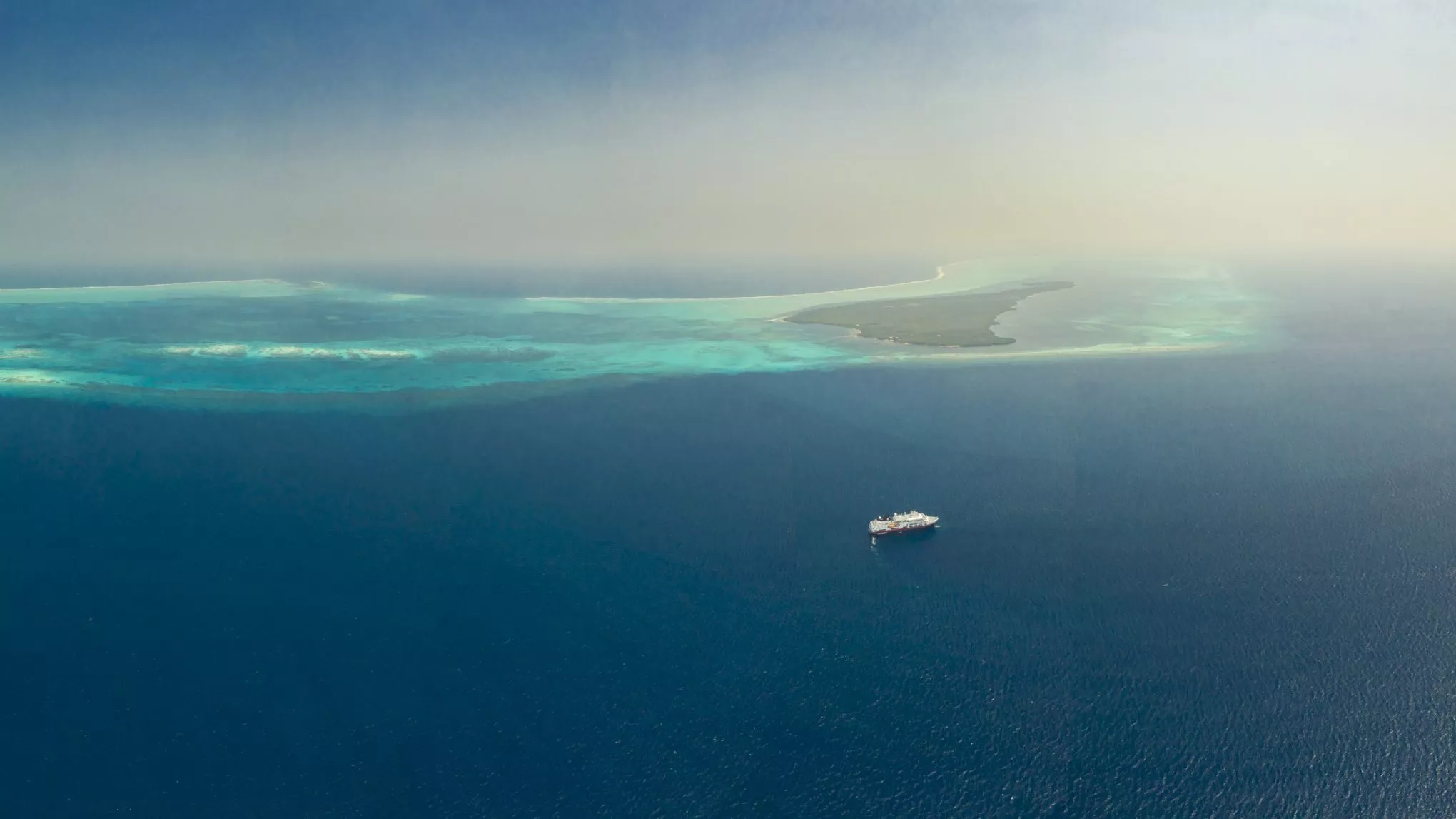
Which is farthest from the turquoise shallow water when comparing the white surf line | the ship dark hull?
the ship dark hull

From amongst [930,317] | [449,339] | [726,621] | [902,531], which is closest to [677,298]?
[930,317]

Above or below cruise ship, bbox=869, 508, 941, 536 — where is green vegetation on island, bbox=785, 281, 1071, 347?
above

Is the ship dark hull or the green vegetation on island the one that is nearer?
the ship dark hull

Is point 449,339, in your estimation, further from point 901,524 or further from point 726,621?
point 726,621

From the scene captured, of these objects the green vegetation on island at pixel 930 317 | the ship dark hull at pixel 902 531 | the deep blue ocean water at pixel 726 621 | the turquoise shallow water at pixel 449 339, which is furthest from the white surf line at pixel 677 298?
the ship dark hull at pixel 902 531

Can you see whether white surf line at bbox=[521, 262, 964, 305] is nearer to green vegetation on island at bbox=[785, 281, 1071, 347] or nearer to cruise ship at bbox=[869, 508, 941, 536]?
green vegetation on island at bbox=[785, 281, 1071, 347]

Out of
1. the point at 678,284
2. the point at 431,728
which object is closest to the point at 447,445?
the point at 431,728

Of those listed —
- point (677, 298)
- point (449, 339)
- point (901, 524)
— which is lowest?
point (901, 524)
